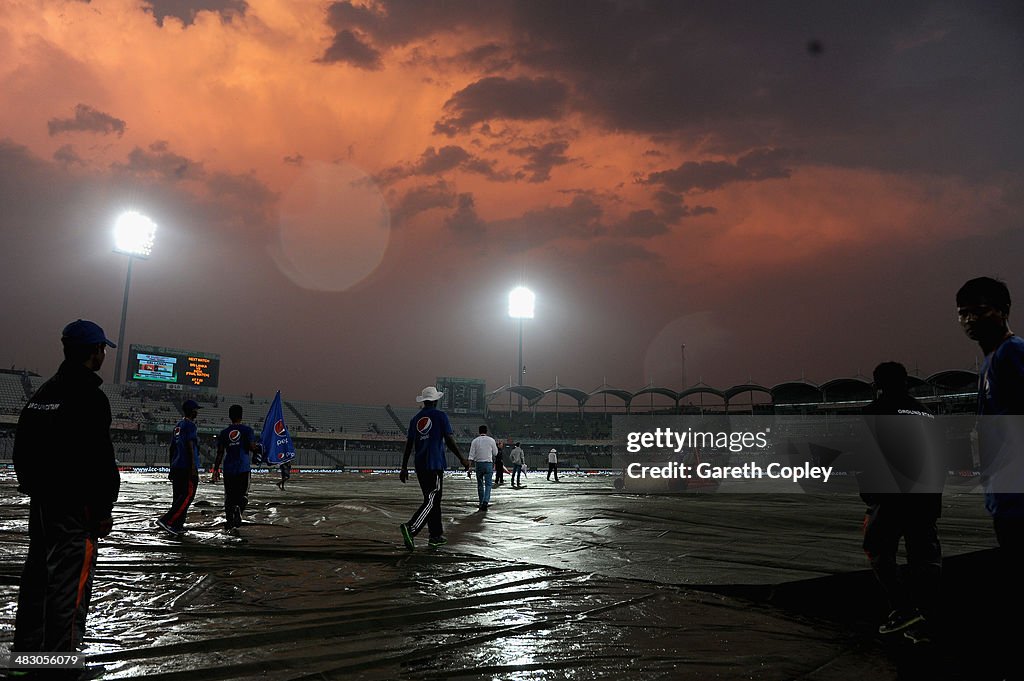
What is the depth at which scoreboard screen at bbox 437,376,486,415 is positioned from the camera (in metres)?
67.9

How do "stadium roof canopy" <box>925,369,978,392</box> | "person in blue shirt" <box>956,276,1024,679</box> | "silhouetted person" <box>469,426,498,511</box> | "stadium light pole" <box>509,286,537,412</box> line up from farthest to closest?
"stadium light pole" <box>509,286,537,412</box> → "stadium roof canopy" <box>925,369,978,392</box> → "silhouetted person" <box>469,426,498,511</box> → "person in blue shirt" <box>956,276,1024,679</box>

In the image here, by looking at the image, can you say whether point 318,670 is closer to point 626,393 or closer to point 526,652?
point 526,652

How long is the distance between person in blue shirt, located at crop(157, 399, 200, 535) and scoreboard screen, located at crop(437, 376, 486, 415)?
195 ft

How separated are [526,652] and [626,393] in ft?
209

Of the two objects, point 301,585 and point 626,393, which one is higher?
point 626,393

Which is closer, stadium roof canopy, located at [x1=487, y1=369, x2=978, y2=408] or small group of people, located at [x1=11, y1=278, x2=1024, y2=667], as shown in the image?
small group of people, located at [x1=11, y1=278, x2=1024, y2=667]

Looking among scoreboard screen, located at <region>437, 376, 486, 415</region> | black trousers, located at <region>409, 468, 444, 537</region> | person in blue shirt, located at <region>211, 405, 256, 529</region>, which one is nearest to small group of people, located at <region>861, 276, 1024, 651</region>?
black trousers, located at <region>409, 468, 444, 537</region>

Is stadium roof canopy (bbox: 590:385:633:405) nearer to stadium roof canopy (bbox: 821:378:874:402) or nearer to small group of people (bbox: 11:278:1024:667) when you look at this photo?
stadium roof canopy (bbox: 821:378:874:402)

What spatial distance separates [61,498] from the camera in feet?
10.5

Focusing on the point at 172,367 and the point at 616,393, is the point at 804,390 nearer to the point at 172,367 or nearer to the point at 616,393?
the point at 616,393

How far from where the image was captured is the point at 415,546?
7.45 meters

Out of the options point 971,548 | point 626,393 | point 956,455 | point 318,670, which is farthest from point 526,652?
point 626,393

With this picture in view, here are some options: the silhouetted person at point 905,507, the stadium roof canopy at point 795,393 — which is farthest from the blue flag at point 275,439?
the stadium roof canopy at point 795,393

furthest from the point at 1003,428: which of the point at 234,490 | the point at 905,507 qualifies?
the point at 234,490
